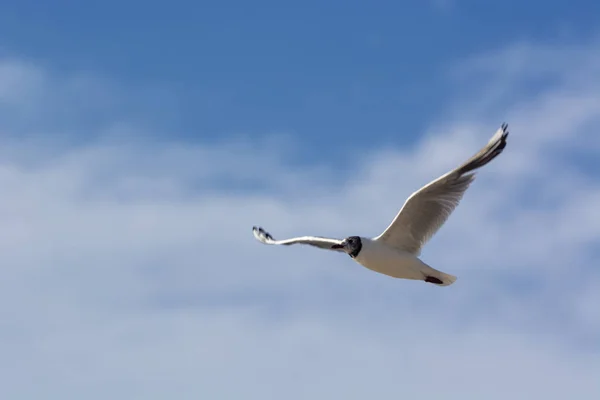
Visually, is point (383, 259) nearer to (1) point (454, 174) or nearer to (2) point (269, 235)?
(1) point (454, 174)

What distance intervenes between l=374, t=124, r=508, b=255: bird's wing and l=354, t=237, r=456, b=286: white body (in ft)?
0.65

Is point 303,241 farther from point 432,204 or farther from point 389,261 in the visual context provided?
point 432,204

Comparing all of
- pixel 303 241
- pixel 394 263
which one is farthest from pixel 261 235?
pixel 394 263

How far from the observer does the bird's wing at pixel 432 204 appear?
1992 centimetres

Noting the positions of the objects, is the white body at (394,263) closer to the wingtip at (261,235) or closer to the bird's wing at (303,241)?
the bird's wing at (303,241)

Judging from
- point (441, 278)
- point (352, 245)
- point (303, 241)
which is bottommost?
point (441, 278)

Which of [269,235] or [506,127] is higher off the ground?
[269,235]

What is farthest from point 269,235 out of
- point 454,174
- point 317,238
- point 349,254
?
point 454,174

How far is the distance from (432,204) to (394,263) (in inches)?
46.6

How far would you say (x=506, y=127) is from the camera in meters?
20.0

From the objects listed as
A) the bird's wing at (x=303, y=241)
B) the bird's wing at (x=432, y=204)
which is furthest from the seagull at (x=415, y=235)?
the bird's wing at (x=303, y=241)

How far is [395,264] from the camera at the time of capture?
20.7 meters

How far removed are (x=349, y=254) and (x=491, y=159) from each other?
307 centimetres

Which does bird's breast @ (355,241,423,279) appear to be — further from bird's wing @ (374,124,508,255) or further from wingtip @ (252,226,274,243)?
wingtip @ (252,226,274,243)
